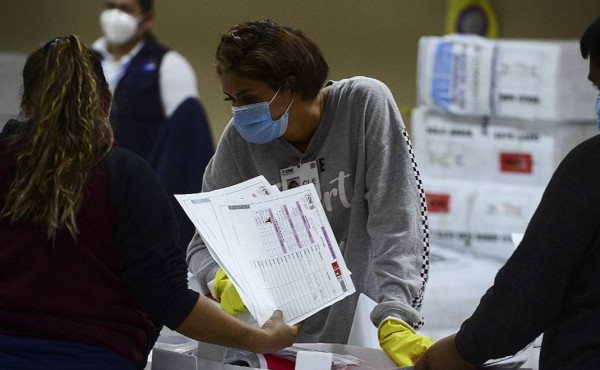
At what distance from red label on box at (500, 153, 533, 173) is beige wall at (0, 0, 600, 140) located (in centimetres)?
185

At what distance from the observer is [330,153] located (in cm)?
194

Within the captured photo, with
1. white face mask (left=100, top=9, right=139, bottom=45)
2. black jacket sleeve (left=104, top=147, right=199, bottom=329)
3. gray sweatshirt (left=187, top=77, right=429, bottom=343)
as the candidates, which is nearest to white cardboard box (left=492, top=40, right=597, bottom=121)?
white face mask (left=100, top=9, right=139, bottom=45)

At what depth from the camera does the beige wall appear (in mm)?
5844

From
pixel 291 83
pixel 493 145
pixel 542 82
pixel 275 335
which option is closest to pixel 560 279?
pixel 275 335

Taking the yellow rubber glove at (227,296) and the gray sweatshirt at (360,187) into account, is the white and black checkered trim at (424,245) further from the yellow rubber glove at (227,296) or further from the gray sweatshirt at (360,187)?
the yellow rubber glove at (227,296)

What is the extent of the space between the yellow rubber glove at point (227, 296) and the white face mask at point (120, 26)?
103 inches

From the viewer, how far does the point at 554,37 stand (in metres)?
5.84

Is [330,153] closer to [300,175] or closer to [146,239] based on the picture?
[300,175]

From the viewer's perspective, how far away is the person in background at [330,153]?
185 centimetres

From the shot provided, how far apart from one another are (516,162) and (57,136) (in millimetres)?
2903

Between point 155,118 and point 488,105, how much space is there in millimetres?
1372

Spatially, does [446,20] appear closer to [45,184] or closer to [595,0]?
[595,0]

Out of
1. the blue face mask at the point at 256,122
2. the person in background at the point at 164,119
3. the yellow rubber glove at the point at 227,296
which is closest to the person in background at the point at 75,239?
the yellow rubber glove at the point at 227,296

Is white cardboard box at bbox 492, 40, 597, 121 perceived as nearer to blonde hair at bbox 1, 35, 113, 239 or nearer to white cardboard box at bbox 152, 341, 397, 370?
white cardboard box at bbox 152, 341, 397, 370
